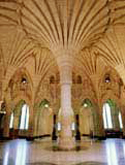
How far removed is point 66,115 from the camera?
960cm

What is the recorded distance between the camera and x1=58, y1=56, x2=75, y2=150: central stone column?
30.1 ft

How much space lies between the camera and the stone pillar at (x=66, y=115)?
917 cm

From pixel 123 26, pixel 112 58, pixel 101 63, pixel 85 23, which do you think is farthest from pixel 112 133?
pixel 85 23

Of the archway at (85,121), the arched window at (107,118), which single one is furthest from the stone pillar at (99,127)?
the archway at (85,121)

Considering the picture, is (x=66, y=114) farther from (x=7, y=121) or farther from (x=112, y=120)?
(x=112, y=120)

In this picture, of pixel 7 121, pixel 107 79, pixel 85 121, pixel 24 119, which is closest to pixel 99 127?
pixel 107 79

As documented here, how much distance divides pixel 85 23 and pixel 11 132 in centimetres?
1873

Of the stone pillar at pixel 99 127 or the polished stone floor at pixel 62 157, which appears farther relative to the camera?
the stone pillar at pixel 99 127

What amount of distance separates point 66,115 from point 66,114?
69 mm

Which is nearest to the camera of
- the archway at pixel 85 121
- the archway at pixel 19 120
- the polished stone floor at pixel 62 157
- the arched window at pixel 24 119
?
the polished stone floor at pixel 62 157

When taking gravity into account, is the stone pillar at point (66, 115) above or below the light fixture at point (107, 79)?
below

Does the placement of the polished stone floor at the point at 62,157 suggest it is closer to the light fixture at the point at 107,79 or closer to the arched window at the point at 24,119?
the light fixture at the point at 107,79

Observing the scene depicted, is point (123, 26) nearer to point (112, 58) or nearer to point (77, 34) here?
point (112, 58)

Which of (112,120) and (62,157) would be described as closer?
(62,157)
